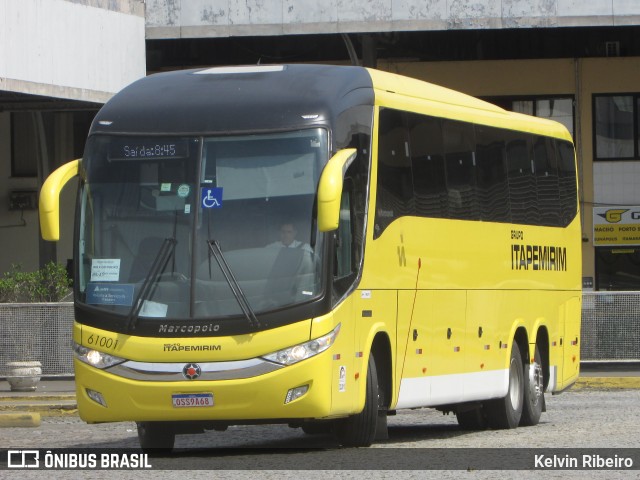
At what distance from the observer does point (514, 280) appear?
59.4 ft

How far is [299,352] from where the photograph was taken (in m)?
13.0

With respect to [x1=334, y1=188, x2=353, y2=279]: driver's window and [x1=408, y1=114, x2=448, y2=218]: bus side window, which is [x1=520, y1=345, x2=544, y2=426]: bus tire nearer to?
[x1=408, y1=114, x2=448, y2=218]: bus side window

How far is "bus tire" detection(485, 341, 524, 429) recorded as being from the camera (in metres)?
17.8

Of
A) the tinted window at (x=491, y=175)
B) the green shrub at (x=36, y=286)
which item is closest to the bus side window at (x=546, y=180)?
the tinted window at (x=491, y=175)

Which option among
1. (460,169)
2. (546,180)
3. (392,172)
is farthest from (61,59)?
(392,172)

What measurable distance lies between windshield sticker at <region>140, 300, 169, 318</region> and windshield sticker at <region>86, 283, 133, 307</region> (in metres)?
0.13

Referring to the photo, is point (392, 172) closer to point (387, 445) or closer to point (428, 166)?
point (428, 166)

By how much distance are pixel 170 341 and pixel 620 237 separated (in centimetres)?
2697

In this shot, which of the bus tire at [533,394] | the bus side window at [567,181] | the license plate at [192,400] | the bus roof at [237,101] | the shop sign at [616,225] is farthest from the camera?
the shop sign at [616,225]

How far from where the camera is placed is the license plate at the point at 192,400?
13.0 meters

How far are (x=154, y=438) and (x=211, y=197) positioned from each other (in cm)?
250

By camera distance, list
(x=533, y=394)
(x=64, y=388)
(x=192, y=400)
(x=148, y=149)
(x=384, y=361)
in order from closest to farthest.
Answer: (x=192, y=400)
(x=148, y=149)
(x=384, y=361)
(x=533, y=394)
(x=64, y=388)

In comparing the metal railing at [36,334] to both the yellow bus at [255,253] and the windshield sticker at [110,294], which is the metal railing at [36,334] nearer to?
the yellow bus at [255,253]

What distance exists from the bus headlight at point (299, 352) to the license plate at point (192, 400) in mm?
591
